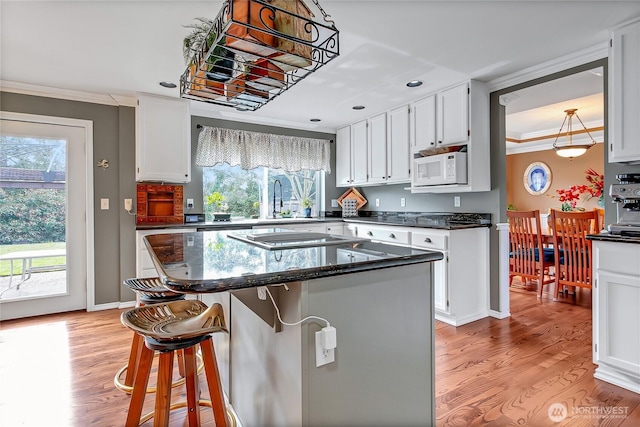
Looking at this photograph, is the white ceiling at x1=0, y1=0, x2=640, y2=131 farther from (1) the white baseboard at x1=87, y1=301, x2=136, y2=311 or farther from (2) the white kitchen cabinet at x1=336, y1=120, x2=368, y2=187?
(1) the white baseboard at x1=87, y1=301, x2=136, y2=311

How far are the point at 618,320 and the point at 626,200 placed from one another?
802mm

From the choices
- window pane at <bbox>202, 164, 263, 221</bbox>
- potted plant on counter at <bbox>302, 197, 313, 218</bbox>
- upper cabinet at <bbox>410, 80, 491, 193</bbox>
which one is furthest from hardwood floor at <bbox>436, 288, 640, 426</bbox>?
window pane at <bbox>202, 164, 263, 221</bbox>

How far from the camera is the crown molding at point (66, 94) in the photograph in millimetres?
3225

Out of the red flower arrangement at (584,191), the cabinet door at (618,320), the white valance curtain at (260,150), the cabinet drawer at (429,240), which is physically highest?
the white valance curtain at (260,150)

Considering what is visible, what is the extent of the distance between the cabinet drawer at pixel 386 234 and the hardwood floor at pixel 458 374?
894mm

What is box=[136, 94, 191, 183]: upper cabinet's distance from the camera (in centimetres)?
353

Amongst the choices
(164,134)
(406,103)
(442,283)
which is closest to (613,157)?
(442,283)

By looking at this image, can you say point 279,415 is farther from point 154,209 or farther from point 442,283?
point 154,209

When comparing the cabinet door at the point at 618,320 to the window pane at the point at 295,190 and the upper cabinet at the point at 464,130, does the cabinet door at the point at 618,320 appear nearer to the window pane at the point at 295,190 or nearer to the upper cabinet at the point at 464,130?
the upper cabinet at the point at 464,130

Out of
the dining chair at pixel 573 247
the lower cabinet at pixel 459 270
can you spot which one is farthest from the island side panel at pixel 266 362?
the dining chair at pixel 573 247

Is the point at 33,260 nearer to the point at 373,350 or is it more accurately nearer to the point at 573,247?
the point at 373,350

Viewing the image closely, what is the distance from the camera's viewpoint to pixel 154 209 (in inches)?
151

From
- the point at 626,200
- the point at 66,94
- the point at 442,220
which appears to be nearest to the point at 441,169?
the point at 442,220

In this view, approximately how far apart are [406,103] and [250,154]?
2073 millimetres
